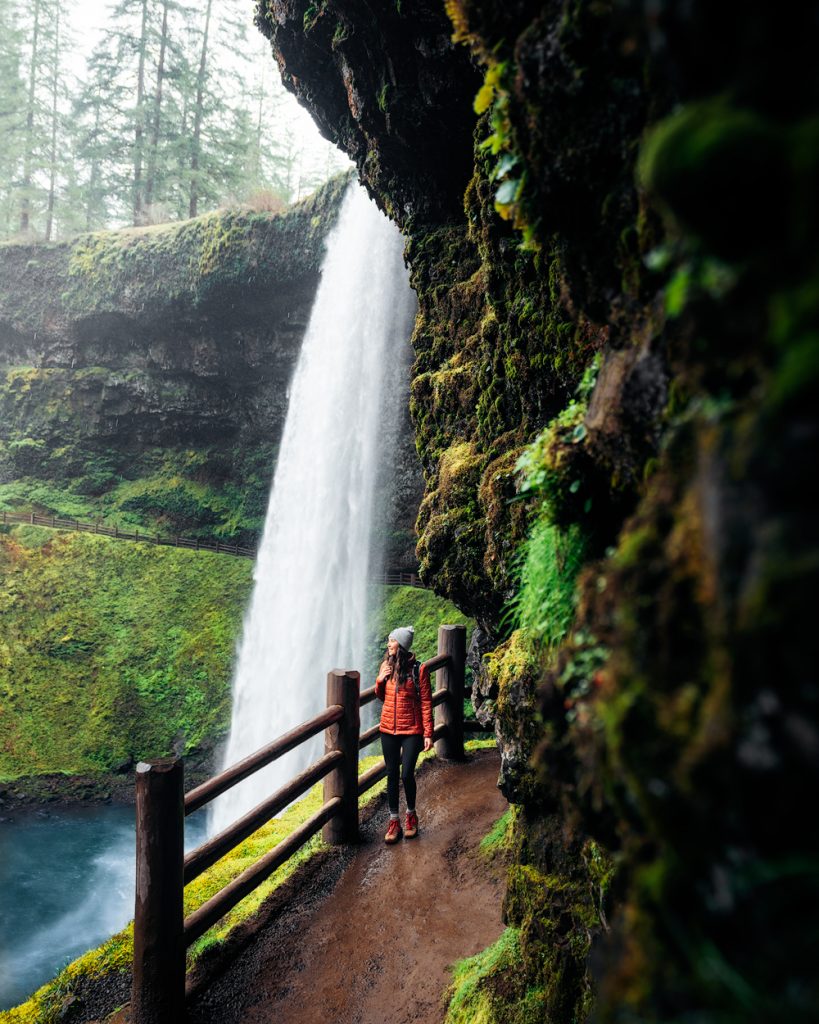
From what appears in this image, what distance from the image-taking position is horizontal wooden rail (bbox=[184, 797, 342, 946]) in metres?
3.74

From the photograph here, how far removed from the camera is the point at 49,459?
2206 cm

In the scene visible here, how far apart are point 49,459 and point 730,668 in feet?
81.8

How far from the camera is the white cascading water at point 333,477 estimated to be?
14.9m

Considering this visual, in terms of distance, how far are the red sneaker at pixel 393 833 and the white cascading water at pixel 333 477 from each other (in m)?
9.13

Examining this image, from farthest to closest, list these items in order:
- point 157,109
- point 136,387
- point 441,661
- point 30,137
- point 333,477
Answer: point 30,137
point 157,109
point 136,387
point 333,477
point 441,661

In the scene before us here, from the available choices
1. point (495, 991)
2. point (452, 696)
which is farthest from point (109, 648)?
point (495, 991)

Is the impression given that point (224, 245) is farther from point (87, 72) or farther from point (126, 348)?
point (87, 72)

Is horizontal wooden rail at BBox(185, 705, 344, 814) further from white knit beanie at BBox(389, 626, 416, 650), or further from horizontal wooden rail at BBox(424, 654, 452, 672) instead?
horizontal wooden rail at BBox(424, 654, 452, 672)

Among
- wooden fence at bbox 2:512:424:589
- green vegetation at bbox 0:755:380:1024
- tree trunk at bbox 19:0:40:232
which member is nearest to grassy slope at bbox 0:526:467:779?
wooden fence at bbox 2:512:424:589

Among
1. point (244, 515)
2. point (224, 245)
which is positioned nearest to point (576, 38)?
point (224, 245)

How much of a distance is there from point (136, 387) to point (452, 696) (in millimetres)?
18587

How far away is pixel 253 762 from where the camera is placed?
4.16 metres

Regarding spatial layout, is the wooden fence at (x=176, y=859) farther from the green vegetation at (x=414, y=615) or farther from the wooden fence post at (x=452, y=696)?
the green vegetation at (x=414, y=615)

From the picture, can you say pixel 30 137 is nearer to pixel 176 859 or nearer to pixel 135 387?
pixel 135 387
